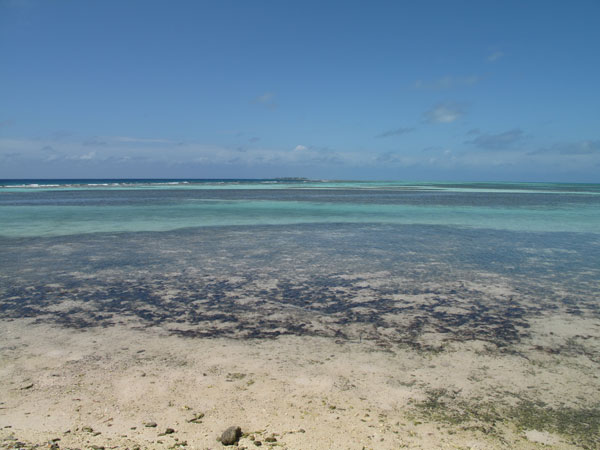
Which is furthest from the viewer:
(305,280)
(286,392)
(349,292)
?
(305,280)

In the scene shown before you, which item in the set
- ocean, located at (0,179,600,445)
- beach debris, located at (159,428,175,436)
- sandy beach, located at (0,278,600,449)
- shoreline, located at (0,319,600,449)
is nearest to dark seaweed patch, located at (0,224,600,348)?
ocean, located at (0,179,600,445)

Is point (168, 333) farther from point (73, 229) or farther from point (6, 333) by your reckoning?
point (73, 229)

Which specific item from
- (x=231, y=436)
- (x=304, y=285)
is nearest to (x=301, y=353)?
(x=231, y=436)

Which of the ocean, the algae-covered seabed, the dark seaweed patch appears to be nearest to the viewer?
the algae-covered seabed

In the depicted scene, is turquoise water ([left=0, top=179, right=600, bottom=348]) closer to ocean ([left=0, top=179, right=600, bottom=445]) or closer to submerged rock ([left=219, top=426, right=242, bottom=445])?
ocean ([left=0, top=179, right=600, bottom=445])

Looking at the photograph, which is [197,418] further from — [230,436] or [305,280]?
[305,280]

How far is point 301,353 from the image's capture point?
→ 13.8 feet

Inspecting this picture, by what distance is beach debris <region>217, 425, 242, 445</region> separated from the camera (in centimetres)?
278

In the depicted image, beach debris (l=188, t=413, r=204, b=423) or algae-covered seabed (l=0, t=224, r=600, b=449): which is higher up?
algae-covered seabed (l=0, t=224, r=600, b=449)

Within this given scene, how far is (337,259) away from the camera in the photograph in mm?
9156

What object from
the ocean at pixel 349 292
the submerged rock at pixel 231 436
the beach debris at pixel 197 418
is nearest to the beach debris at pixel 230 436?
the submerged rock at pixel 231 436

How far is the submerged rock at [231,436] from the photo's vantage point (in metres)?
2.78

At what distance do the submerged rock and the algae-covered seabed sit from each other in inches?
1.9

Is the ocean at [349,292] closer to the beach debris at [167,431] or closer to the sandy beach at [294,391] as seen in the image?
the sandy beach at [294,391]
